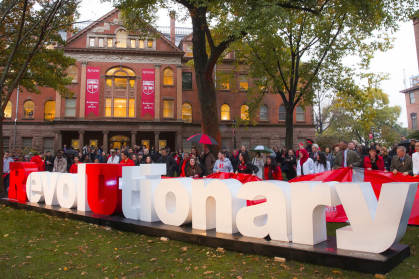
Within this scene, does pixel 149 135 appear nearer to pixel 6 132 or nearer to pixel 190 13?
pixel 6 132

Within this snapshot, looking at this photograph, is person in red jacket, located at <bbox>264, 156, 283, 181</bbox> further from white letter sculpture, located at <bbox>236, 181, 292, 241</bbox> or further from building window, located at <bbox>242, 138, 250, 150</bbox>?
building window, located at <bbox>242, 138, 250, 150</bbox>

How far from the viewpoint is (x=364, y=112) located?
19.2 metres

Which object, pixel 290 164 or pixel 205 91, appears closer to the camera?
pixel 290 164

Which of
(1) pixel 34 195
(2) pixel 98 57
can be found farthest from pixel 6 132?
(1) pixel 34 195

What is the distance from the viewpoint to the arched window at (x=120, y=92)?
3253 cm

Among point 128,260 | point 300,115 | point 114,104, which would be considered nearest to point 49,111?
point 114,104

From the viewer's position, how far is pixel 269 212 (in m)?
5.62

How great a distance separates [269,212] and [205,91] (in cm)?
895

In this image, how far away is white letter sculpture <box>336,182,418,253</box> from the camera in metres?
4.55

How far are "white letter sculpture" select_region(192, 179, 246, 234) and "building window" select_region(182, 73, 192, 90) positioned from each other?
2906 centimetres

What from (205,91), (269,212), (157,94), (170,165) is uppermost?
(157,94)

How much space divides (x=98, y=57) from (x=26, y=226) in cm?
2770

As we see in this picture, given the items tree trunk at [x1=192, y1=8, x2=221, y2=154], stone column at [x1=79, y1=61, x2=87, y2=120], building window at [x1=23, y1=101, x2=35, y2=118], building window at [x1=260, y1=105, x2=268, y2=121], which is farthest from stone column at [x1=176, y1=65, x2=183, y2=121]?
tree trunk at [x1=192, y1=8, x2=221, y2=154]

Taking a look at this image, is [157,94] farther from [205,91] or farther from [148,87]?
[205,91]
